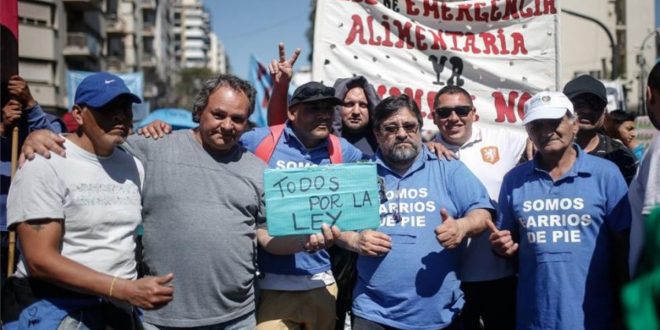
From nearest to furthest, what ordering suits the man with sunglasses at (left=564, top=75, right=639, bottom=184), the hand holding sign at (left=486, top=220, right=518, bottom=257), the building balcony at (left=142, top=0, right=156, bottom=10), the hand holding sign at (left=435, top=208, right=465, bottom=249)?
the hand holding sign at (left=435, top=208, right=465, bottom=249) < the hand holding sign at (left=486, top=220, right=518, bottom=257) < the man with sunglasses at (left=564, top=75, right=639, bottom=184) < the building balcony at (left=142, top=0, right=156, bottom=10)

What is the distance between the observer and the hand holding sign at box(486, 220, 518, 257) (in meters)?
3.66

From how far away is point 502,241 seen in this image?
3658 mm

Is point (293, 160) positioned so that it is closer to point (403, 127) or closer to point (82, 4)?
point (403, 127)

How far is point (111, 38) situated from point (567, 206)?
174 ft

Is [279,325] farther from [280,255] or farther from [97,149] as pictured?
[97,149]

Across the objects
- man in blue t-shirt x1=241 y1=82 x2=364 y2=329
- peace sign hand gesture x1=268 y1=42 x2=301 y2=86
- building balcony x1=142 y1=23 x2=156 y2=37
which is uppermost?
building balcony x1=142 y1=23 x2=156 y2=37

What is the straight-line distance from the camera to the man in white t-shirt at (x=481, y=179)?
4.13m

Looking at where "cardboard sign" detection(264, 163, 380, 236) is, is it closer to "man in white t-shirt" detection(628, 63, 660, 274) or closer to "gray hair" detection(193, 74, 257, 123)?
"gray hair" detection(193, 74, 257, 123)

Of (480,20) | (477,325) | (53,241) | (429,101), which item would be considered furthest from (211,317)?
(480,20)

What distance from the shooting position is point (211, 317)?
3.48m

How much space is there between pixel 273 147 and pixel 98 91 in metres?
1.37

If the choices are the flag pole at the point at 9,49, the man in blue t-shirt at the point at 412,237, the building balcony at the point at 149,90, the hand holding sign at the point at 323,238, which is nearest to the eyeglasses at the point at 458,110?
the man in blue t-shirt at the point at 412,237

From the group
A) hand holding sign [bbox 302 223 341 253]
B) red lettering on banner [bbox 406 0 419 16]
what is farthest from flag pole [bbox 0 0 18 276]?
red lettering on banner [bbox 406 0 419 16]

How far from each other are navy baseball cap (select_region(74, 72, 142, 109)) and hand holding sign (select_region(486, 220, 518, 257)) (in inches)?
83.7
